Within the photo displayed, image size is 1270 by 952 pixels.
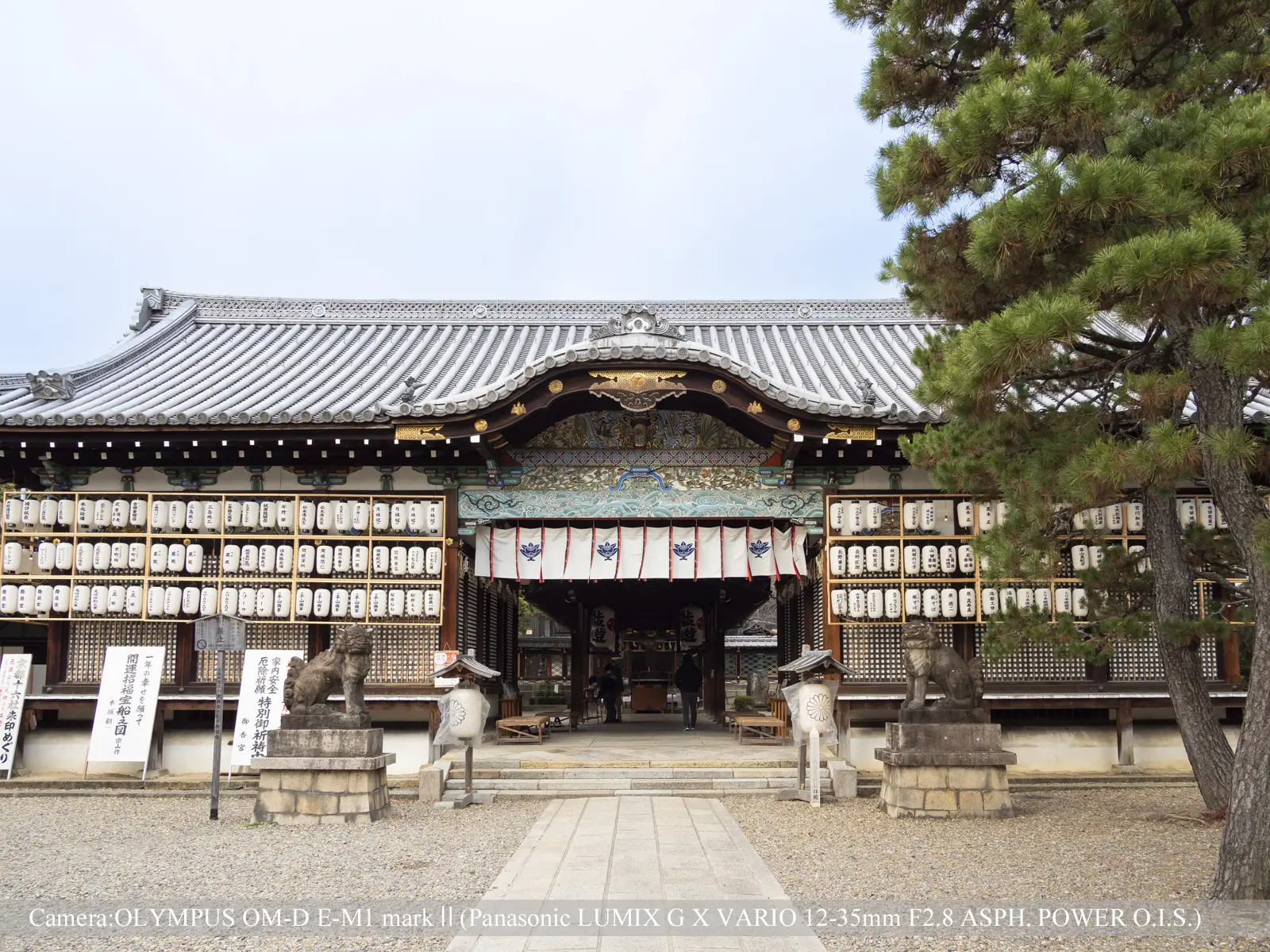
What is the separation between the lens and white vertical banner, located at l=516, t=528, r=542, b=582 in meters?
13.9

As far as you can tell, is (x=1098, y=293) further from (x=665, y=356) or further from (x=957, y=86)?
(x=665, y=356)

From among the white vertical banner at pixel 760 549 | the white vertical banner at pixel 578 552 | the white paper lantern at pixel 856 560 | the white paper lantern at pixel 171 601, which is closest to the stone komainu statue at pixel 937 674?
the white paper lantern at pixel 856 560

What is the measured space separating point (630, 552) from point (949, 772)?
18.1 feet

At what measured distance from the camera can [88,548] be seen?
42.9 ft

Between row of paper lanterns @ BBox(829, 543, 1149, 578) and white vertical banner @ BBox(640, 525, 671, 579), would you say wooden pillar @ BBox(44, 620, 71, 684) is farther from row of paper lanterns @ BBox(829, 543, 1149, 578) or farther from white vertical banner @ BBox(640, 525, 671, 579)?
row of paper lanterns @ BBox(829, 543, 1149, 578)

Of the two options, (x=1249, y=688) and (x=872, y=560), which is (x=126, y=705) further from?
(x=1249, y=688)

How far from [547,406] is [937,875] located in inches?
307

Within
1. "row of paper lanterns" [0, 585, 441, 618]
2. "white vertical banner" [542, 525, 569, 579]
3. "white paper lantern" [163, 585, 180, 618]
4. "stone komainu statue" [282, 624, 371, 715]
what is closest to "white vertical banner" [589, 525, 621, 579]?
"white vertical banner" [542, 525, 569, 579]

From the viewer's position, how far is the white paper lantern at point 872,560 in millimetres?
12922

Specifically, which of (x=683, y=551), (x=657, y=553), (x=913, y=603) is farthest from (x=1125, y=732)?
(x=657, y=553)

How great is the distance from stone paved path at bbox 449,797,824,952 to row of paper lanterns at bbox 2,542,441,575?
168 inches

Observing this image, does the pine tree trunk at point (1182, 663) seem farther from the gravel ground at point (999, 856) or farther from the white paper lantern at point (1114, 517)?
the white paper lantern at point (1114, 517)

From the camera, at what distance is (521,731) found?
51.1ft

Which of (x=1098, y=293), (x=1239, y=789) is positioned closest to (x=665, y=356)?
(x=1098, y=293)
